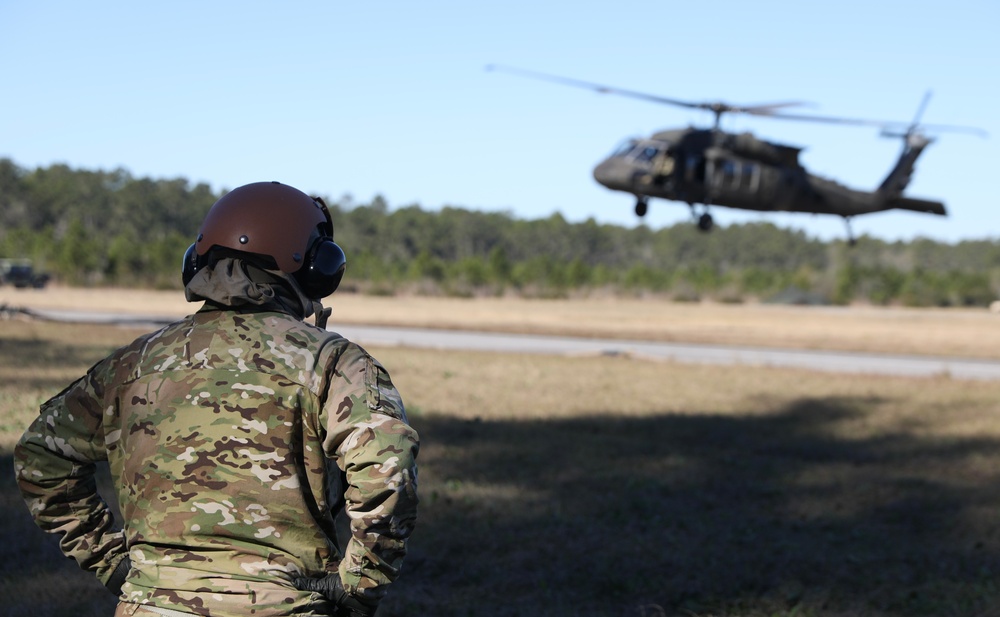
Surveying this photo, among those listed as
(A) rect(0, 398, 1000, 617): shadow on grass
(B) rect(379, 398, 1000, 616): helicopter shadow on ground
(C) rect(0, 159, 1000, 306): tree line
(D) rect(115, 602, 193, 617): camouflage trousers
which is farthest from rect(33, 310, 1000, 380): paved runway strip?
(D) rect(115, 602, 193, 617): camouflage trousers

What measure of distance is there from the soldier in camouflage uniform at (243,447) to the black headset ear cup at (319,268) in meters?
0.03

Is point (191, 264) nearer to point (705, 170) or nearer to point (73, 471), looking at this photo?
point (73, 471)

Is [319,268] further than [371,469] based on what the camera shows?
Yes

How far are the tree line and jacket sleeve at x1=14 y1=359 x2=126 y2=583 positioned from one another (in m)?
42.5

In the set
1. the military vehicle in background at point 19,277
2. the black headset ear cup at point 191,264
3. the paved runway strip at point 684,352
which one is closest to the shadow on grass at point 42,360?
the paved runway strip at point 684,352

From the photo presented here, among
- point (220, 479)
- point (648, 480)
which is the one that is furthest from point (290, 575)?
point (648, 480)

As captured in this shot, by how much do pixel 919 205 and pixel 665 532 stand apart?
20.2 metres

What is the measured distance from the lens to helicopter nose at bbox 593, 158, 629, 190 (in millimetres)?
21531

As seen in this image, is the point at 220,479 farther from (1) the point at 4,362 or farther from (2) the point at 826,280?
(2) the point at 826,280

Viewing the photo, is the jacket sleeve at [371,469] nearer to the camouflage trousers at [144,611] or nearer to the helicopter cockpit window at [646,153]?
the camouflage trousers at [144,611]

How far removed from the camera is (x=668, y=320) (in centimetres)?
4078

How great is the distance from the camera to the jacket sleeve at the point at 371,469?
2205 millimetres

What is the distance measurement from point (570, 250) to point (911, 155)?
274 ft

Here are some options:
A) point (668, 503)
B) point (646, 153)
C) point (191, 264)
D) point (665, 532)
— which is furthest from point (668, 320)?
point (191, 264)
